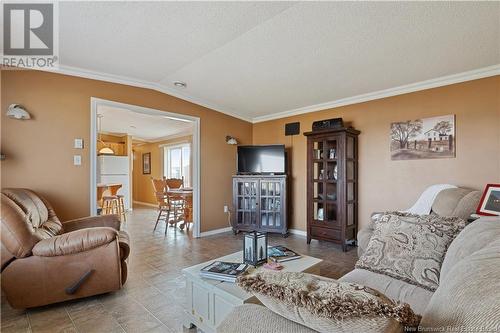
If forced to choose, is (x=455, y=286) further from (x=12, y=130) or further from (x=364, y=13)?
(x=12, y=130)

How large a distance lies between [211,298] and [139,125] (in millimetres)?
5810

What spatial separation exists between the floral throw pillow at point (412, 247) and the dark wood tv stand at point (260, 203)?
8.72ft

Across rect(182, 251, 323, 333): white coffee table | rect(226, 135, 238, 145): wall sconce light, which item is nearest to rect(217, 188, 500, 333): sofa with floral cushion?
rect(182, 251, 323, 333): white coffee table

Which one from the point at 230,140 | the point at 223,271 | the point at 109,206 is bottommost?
the point at 109,206

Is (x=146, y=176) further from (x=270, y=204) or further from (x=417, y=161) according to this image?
(x=417, y=161)

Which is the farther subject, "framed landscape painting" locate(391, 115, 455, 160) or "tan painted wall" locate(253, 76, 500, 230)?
"framed landscape painting" locate(391, 115, 455, 160)

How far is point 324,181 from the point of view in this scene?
393 centimetres

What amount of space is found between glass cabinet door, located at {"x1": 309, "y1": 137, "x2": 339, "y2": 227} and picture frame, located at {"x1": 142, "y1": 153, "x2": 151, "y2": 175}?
22.1 feet

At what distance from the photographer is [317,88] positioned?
3646 millimetres

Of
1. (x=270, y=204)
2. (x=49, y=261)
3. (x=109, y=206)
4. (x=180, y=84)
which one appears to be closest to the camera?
(x=49, y=261)

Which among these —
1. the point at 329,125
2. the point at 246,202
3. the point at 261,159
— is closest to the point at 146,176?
the point at 246,202

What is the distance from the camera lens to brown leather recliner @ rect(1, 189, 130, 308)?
197cm

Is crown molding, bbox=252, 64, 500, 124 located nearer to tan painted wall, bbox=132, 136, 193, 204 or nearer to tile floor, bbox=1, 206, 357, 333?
tile floor, bbox=1, 206, 357, 333

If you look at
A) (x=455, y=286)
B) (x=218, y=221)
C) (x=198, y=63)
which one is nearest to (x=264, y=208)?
(x=218, y=221)
